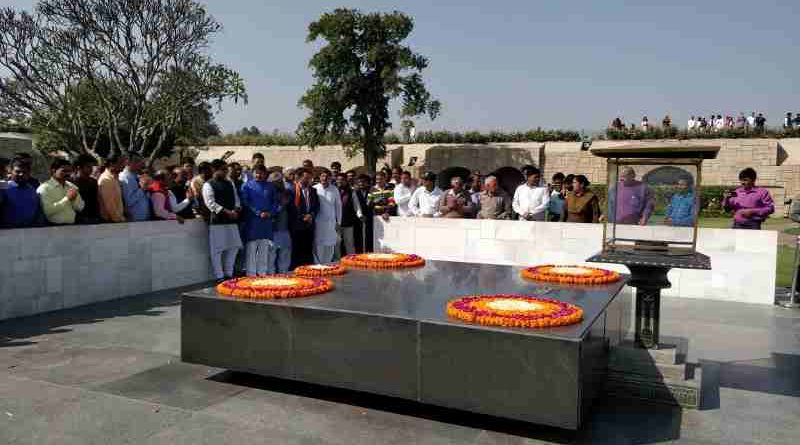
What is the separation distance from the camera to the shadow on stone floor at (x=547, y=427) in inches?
141

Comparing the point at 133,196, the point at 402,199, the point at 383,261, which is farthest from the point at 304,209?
the point at 383,261

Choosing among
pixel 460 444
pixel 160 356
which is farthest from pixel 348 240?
pixel 460 444

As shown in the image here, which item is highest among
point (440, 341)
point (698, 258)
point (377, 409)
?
point (698, 258)

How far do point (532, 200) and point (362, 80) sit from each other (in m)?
19.8

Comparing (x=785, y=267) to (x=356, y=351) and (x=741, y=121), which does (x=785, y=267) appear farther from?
(x=741, y=121)

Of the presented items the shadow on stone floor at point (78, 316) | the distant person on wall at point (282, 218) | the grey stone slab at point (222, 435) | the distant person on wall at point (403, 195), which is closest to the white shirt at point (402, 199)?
the distant person on wall at point (403, 195)

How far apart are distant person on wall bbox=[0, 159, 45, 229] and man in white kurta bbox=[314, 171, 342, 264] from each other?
3.92 m

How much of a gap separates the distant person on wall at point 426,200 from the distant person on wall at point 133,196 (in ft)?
→ 12.9

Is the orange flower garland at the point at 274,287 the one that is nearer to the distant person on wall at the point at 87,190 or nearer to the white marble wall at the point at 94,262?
the white marble wall at the point at 94,262

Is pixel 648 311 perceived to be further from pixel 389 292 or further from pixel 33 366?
pixel 33 366

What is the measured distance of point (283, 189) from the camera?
9.38 meters

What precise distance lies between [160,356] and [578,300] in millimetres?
3287

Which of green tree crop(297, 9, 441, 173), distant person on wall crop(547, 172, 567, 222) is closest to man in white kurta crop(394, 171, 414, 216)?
distant person on wall crop(547, 172, 567, 222)

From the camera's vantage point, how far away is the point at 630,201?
187 inches
